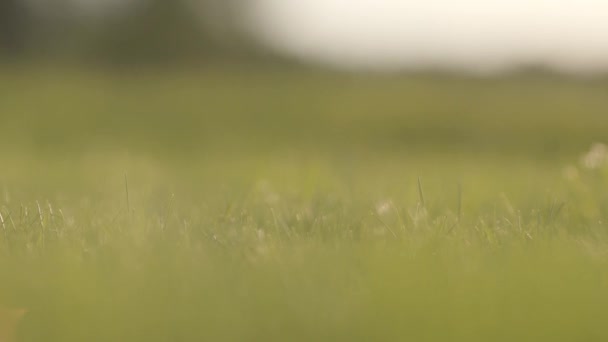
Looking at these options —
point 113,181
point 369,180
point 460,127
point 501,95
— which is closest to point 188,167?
point 113,181

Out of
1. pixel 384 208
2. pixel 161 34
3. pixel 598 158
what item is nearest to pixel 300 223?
pixel 384 208

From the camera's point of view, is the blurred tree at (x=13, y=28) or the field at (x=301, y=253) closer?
the field at (x=301, y=253)

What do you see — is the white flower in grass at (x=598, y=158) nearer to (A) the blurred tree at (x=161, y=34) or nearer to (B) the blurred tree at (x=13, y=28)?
(A) the blurred tree at (x=161, y=34)

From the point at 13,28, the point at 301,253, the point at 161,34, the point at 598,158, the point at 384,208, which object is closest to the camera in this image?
the point at 301,253

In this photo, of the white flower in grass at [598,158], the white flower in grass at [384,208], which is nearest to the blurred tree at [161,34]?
the white flower in grass at [598,158]

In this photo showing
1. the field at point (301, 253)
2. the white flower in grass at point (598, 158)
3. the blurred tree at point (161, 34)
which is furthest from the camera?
the blurred tree at point (161, 34)

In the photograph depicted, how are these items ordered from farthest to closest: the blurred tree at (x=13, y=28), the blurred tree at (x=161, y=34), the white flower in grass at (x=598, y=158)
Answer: the blurred tree at (x=13, y=28) < the blurred tree at (x=161, y=34) < the white flower in grass at (x=598, y=158)

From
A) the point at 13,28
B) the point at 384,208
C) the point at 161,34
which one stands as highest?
the point at 384,208

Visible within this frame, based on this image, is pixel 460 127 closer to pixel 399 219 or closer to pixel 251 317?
pixel 399 219

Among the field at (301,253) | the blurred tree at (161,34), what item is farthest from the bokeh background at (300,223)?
the blurred tree at (161,34)

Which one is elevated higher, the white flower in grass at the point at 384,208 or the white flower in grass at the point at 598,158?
the white flower in grass at the point at 598,158

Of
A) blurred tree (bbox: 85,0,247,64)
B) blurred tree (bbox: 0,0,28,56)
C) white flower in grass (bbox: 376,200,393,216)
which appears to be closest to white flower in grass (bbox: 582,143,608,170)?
white flower in grass (bbox: 376,200,393,216)

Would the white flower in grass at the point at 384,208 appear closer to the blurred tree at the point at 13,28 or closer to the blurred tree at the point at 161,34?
the blurred tree at the point at 161,34

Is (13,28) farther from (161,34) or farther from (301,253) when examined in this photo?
(301,253)
